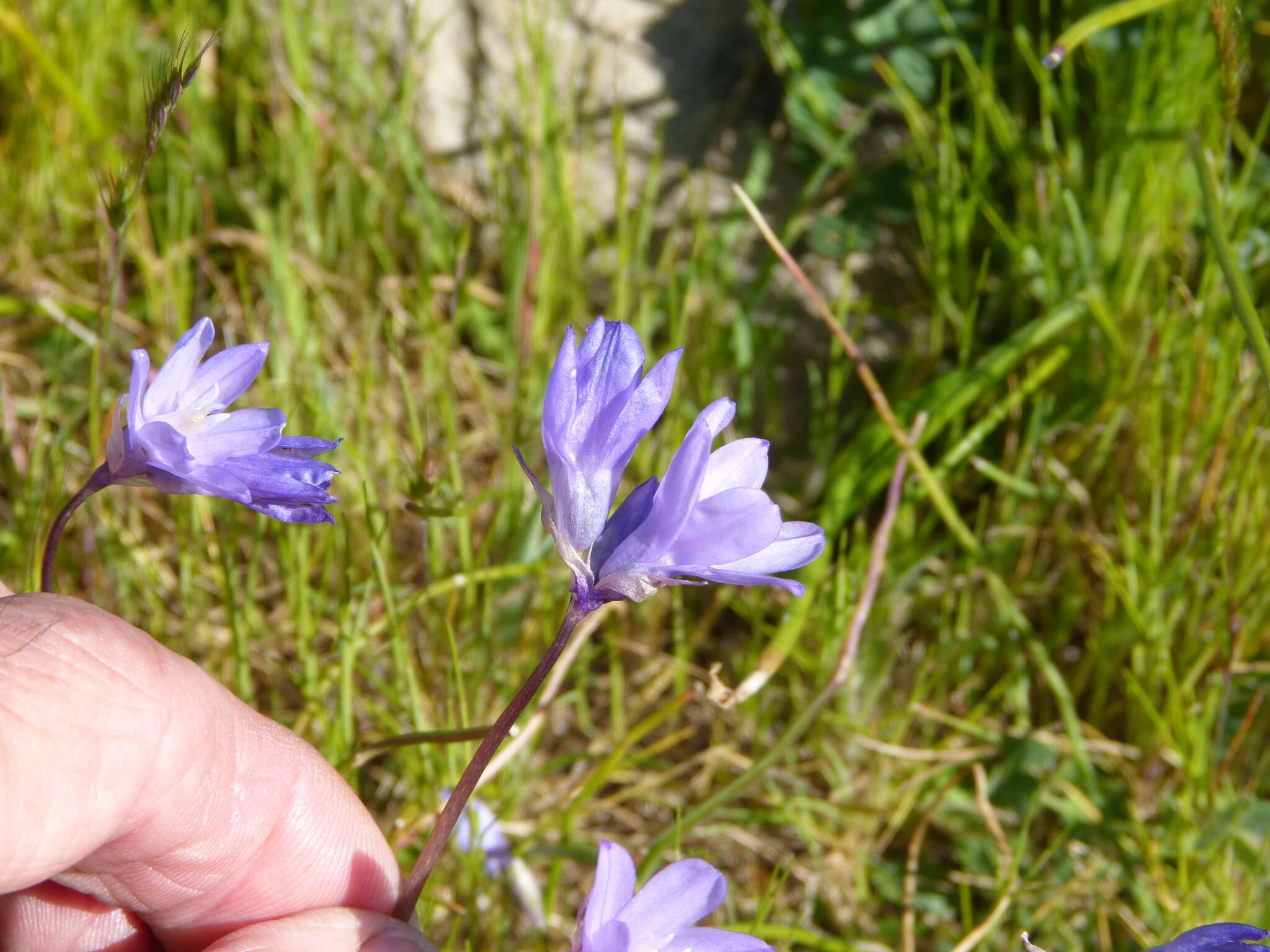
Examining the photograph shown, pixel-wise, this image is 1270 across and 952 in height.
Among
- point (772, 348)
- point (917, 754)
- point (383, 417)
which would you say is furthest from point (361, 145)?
point (917, 754)

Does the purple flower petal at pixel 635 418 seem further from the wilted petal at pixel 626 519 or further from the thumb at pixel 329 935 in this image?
the thumb at pixel 329 935

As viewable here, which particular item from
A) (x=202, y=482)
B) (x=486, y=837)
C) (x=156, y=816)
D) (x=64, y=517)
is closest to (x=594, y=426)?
(x=202, y=482)

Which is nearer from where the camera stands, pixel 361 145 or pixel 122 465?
pixel 122 465

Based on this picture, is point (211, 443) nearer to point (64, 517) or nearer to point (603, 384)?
point (64, 517)

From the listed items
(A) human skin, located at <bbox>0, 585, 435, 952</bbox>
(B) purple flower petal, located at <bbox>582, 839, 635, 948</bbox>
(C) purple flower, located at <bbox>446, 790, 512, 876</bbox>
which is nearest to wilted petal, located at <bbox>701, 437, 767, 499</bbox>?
(B) purple flower petal, located at <bbox>582, 839, 635, 948</bbox>

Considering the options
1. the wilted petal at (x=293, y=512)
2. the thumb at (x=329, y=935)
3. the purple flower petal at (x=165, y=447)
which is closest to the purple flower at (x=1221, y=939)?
the thumb at (x=329, y=935)

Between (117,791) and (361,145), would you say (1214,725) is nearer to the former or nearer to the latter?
(117,791)
